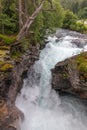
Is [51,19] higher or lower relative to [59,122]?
higher

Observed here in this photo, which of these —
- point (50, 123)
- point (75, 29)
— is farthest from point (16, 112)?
point (75, 29)

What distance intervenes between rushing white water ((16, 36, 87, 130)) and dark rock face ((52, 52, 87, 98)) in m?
0.99

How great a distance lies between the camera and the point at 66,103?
16.8 m

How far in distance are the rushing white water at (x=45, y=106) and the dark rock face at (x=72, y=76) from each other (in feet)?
3.25

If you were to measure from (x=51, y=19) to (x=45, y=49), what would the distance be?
2.87 m

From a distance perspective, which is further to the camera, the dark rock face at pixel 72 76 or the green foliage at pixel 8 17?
the green foliage at pixel 8 17

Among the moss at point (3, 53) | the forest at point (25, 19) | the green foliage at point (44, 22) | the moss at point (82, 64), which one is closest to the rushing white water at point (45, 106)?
the green foliage at point (44, 22)

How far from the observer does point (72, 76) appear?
48.5 ft

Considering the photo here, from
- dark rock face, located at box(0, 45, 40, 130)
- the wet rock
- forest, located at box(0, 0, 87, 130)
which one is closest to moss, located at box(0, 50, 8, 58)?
forest, located at box(0, 0, 87, 130)

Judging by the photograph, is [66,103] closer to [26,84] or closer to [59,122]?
[59,122]

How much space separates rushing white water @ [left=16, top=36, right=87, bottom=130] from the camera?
50.6 feet

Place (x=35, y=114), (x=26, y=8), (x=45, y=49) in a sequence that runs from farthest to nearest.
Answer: (x=45, y=49)
(x=26, y=8)
(x=35, y=114)

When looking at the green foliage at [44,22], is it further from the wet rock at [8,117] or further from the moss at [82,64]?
the wet rock at [8,117]

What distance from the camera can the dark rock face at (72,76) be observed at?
14.3 meters
